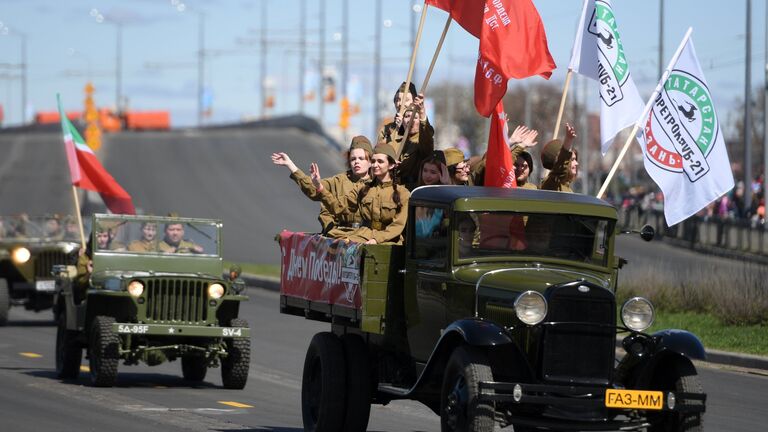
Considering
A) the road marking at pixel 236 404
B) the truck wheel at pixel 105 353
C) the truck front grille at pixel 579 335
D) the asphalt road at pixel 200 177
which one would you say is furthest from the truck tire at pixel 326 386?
the asphalt road at pixel 200 177

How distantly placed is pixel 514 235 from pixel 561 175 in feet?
6.13

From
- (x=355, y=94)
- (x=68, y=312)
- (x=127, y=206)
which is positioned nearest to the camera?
(x=68, y=312)

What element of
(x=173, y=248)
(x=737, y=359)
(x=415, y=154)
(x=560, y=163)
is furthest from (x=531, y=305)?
(x=737, y=359)

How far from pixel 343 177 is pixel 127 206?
8.81 metres

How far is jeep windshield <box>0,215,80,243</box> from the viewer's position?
27.8 metres

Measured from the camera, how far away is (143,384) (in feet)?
58.7

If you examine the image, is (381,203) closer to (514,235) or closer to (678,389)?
(514,235)

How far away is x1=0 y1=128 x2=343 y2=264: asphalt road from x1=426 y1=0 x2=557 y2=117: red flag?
93.7 ft

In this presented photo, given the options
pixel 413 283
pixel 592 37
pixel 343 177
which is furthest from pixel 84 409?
pixel 592 37

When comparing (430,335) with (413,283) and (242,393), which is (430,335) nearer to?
(413,283)

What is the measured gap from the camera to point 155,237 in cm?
1955

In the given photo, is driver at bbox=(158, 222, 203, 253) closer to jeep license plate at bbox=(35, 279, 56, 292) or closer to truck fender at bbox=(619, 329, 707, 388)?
jeep license plate at bbox=(35, 279, 56, 292)

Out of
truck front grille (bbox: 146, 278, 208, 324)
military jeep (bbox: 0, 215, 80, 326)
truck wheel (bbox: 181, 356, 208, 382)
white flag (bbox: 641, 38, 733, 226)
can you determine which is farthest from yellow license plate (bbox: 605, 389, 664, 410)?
military jeep (bbox: 0, 215, 80, 326)

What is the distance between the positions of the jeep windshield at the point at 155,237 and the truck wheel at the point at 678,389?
9892mm
